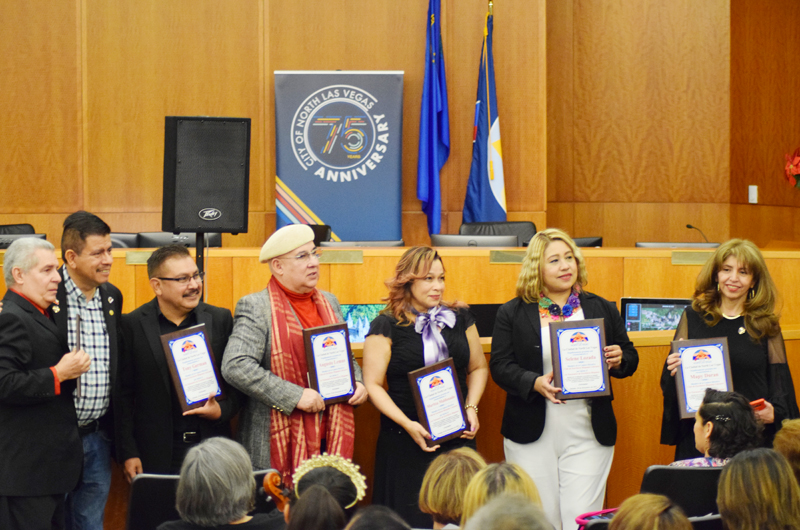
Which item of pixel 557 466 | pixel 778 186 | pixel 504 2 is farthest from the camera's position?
pixel 778 186

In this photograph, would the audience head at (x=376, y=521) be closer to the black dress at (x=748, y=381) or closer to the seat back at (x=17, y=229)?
the black dress at (x=748, y=381)

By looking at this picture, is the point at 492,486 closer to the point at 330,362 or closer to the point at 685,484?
the point at 685,484

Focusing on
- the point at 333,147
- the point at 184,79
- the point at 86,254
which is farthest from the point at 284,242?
the point at 184,79

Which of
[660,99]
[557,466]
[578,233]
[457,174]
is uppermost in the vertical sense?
[660,99]

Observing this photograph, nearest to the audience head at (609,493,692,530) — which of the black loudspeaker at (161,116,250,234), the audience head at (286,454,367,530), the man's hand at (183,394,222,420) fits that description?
the audience head at (286,454,367,530)

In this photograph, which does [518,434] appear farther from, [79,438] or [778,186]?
[778,186]

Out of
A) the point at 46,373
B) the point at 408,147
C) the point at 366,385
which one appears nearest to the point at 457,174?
the point at 408,147

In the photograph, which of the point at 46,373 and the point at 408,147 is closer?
the point at 46,373

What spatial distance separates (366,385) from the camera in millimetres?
2771

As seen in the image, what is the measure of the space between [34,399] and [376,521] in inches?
57.7

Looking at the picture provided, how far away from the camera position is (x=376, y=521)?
1388 mm

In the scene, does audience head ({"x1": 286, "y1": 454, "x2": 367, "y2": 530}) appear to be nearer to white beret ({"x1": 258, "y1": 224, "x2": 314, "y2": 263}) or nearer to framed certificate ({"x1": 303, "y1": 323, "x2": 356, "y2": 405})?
framed certificate ({"x1": 303, "y1": 323, "x2": 356, "y2": 405})

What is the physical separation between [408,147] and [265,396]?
17.5ft

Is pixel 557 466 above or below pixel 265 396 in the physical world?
below
